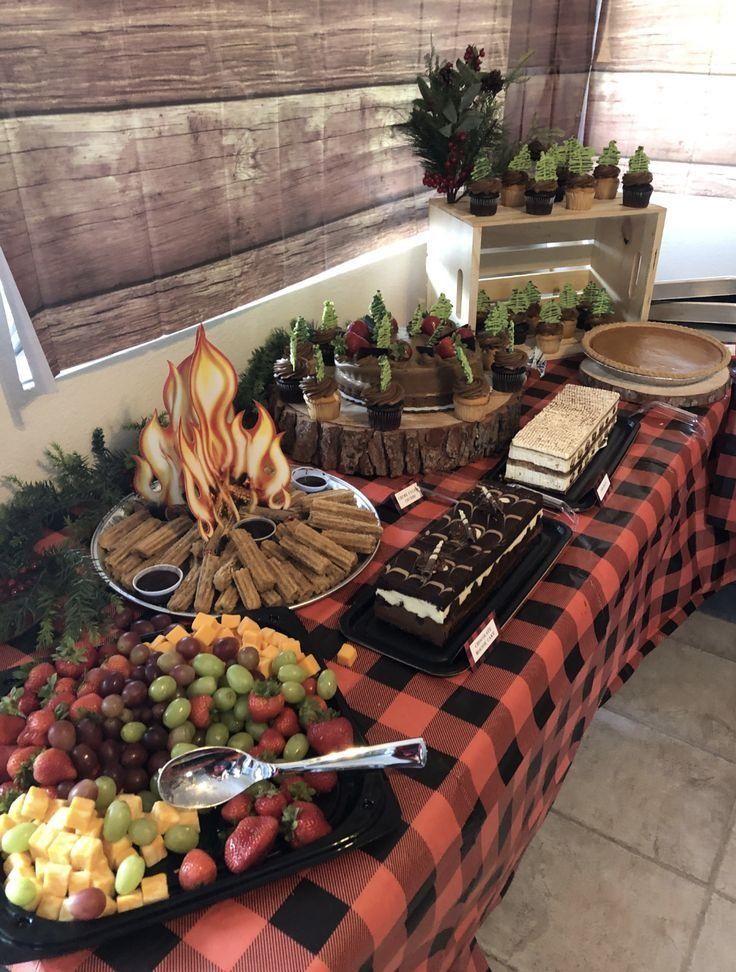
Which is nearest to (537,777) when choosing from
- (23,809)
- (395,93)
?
(23,809)

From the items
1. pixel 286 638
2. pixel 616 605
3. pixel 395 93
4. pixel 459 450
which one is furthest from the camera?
pixel 395 93

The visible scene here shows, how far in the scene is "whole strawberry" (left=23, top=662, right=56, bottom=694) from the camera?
2.91 ft

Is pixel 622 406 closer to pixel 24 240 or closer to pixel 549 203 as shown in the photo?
pixel 549 203

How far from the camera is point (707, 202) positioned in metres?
2.47

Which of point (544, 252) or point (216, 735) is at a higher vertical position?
point (544, 252)

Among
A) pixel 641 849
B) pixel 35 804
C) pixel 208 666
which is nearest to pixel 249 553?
pixel 208 666

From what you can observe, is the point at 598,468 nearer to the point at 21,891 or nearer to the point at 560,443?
the point at 560,443

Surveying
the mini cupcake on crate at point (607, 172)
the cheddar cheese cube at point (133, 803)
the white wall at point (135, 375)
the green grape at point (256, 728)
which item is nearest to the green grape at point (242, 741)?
the green grape at point (256, 728)

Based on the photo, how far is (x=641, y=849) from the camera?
1.57 metres

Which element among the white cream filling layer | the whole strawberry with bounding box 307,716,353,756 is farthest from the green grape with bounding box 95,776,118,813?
the white cream filling layer

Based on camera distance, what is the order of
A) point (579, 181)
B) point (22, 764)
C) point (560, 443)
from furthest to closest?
point (579, 181) → point (560, 443) → point (22, 764)

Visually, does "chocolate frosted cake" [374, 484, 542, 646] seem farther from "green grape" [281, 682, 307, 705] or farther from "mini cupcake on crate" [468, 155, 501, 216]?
"mini cupcake on crate" [468, 155, 501, 216]

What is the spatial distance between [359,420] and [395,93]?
0.93m

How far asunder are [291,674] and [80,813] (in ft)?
0.88
